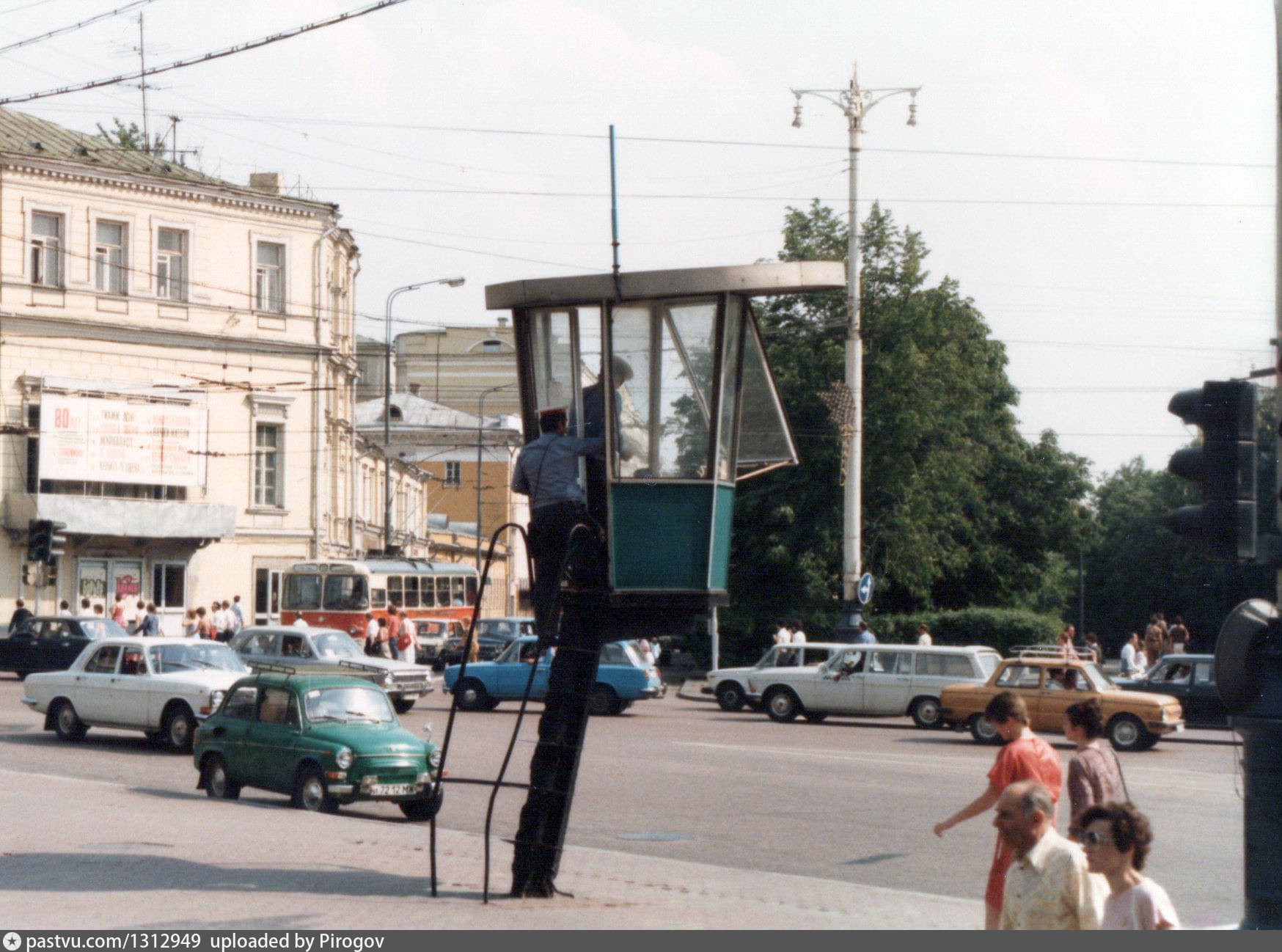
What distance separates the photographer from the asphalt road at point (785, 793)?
46.3 feet

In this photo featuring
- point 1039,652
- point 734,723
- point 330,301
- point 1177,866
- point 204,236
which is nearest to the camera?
point 1177,866

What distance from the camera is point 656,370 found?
11734 mm

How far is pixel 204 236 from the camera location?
52125mm

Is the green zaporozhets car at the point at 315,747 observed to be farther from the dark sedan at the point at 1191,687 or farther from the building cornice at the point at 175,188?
the building cornice at the point at 175,188

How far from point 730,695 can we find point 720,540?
22.5 meters

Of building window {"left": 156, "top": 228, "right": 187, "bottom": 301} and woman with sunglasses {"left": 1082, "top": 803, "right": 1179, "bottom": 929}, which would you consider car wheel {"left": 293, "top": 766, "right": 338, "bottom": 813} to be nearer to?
woman with sunglasses {"left": 1082, "top": 803, "right": 1179, "bottom": 929}

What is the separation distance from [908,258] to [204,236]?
22.4 m

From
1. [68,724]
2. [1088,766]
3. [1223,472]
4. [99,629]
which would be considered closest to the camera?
[1223,472]

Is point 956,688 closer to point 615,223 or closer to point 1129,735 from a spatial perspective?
point 1129,735

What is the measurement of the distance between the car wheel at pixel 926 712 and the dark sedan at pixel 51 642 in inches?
660

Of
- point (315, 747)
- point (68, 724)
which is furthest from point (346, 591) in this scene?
point (315, 747)

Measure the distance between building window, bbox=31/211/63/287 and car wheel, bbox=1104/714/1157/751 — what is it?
34874mm

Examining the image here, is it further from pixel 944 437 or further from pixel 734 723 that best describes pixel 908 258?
pixel 734 723

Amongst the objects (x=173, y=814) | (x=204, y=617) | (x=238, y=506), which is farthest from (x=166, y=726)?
(x=238, y=506)
